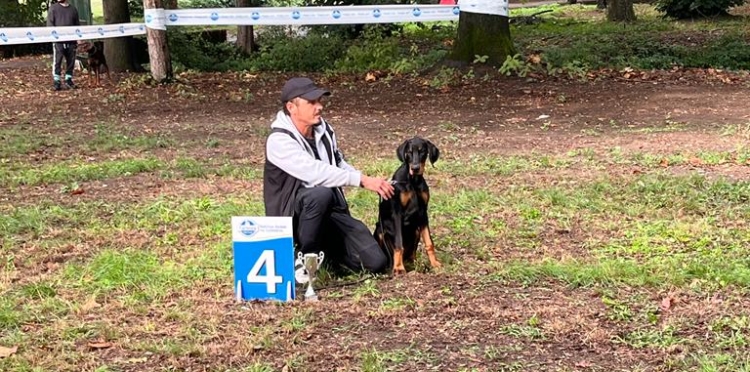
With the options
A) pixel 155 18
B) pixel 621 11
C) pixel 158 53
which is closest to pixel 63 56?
Result: pixel 158 53

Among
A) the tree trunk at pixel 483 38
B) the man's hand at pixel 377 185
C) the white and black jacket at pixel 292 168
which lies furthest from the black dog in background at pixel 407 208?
the tree trunk at pixel 483 38

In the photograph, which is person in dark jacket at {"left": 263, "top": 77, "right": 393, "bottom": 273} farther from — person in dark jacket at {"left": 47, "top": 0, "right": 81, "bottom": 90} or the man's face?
person in dark jacket at {"left": 47, "top": 0, "right": 81, "bottom": 90}

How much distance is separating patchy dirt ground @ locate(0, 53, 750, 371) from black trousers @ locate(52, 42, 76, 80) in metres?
0.39

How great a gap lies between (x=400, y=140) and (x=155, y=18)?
6541 mm

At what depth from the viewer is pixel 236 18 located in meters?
16.0

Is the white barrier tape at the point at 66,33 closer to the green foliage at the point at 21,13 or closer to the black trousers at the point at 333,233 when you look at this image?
the green foliage at the point at 21,13

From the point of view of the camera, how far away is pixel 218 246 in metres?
5.89

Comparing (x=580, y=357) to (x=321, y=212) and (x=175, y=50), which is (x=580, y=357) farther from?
(x=175, y=50)

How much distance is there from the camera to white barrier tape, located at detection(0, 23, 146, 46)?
15086 mm

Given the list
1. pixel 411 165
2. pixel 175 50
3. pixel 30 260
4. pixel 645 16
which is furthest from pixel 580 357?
pixel 645 16

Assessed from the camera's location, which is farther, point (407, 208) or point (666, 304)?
point (407, 208)

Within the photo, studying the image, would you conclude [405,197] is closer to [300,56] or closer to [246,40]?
[300,56]

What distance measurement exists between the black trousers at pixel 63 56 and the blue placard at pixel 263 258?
11.5 metres

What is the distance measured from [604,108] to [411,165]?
24.5 feet
